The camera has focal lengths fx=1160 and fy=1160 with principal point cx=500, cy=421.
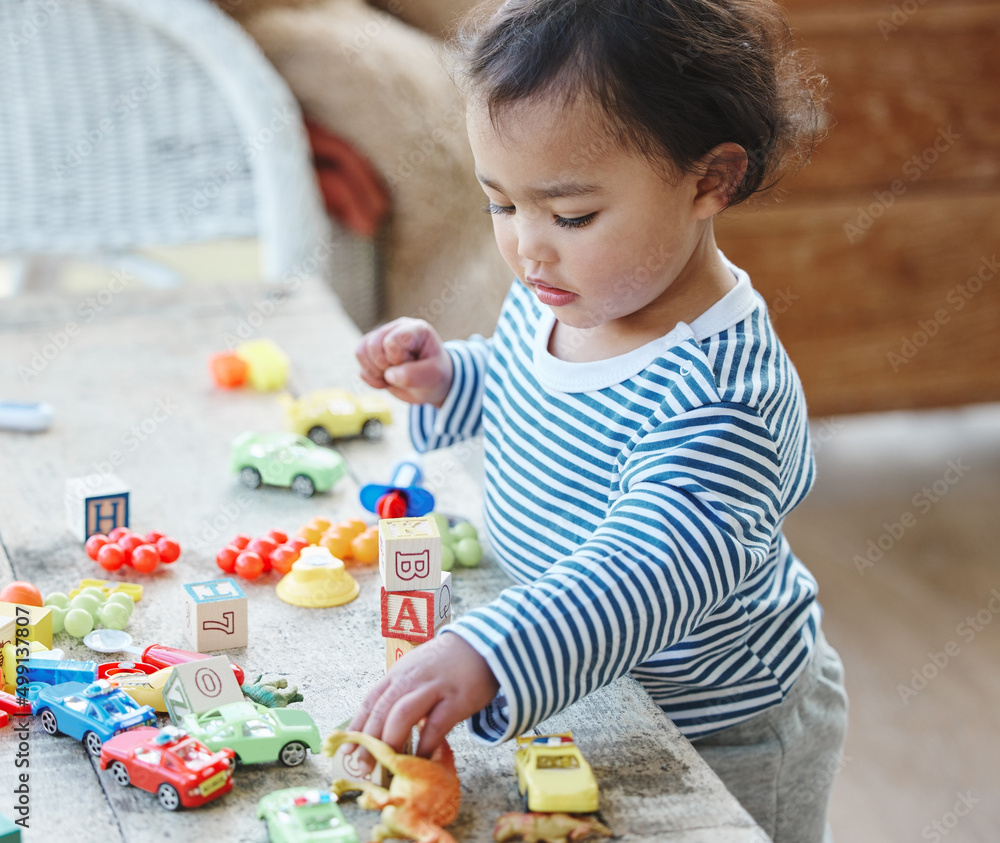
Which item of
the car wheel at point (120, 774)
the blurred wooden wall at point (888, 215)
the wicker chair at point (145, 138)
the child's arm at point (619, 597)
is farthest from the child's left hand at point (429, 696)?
the blurred wooden wall at point (888, 215)

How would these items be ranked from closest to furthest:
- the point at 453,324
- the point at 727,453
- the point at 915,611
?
the point at 727,453, the point at 915,611, the point at 453,324

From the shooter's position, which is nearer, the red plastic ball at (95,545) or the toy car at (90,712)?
the toy car at (90,712)

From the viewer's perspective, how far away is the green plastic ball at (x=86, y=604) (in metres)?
0.78

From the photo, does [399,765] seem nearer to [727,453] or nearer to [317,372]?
[727,453]

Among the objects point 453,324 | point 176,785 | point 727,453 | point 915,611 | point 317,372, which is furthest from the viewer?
point 453,324

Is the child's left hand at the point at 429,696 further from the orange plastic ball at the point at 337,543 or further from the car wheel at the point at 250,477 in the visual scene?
the car wheel at the point at 250,477

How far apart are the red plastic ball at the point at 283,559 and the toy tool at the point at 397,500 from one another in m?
0.08

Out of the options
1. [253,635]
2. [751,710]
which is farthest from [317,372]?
[751,710]

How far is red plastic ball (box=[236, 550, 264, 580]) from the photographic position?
85 cm

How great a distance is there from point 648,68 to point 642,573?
0.97ft

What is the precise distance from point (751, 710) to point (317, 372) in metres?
0.64

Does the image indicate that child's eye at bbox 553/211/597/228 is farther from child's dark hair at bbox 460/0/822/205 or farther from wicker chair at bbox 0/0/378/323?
wicker chair at bbox 0/0/378/323

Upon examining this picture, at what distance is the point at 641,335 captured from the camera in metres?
0.80

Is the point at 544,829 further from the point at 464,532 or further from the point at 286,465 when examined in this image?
the point at 286,465
